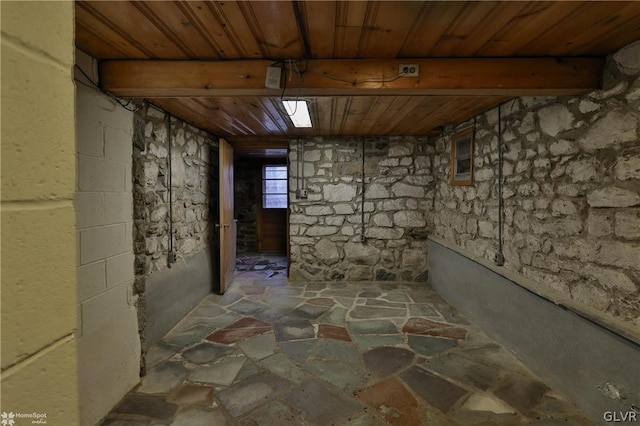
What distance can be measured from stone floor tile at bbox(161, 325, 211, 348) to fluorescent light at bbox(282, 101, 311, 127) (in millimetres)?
2201

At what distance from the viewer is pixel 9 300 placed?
1.26ft

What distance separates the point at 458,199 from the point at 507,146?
41.3 inches

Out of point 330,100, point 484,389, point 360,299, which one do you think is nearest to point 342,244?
point 360,299

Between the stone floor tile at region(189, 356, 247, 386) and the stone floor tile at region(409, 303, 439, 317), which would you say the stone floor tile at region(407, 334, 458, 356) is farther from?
the stone floor tile at region(189, 356, 247, 386)

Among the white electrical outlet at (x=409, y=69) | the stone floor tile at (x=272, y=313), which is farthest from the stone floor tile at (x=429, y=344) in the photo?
the white electrical outlet at (x=409, y=69)

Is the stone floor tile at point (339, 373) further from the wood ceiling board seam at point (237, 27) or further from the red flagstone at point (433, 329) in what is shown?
the wood ceiling board seam at point (237, 27)

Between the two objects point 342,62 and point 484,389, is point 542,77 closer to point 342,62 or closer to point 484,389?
point 342,62

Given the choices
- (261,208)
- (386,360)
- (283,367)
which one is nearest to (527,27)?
(386,360)

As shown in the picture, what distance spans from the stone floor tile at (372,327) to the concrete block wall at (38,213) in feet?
8.78

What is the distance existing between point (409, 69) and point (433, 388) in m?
2.03

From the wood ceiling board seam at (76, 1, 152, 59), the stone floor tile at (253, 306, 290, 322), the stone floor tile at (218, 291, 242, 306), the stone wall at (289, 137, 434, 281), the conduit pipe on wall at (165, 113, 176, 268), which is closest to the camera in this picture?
the wood ceiling board seam at (76, 1, 152, 59)

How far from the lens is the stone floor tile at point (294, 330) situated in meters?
2.78

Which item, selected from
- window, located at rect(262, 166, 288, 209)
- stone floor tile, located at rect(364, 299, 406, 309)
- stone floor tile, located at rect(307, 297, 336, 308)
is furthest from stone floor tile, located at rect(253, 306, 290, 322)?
window, located at rect(262, 166, 288, 209)

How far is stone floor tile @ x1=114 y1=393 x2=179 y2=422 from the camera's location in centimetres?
183
